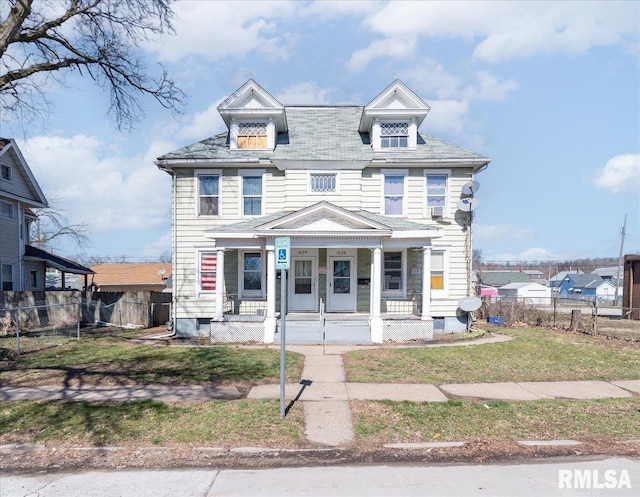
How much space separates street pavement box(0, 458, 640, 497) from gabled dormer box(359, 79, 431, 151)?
12544mm

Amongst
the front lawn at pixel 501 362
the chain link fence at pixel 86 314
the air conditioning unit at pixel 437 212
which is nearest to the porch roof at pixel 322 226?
the air conditioning unit at pixel 437 212

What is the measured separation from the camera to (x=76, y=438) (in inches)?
217

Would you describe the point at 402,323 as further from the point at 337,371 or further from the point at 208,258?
the point at 208,258

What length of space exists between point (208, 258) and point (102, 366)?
6.40 meters

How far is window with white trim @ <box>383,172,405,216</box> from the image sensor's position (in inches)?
605

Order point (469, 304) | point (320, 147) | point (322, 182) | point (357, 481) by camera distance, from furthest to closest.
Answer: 1. point (320, 147)
2. point (322, 182)
3. point (469, 304)
4. point (357, 481)

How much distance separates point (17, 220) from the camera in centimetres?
2092

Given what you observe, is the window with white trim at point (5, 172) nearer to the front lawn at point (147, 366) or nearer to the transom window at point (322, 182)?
the front lawn at point (147, 366)

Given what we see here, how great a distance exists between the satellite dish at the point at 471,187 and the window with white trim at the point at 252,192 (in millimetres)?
7516

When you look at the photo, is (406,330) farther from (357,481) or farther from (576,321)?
(357,481)

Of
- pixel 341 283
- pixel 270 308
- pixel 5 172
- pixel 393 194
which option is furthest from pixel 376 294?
pixel 5 172

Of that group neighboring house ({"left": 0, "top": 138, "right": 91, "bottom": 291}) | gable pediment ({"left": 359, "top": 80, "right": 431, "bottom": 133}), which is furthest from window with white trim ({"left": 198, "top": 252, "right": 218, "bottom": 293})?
neighboring house ({"left": 0, "top": 138, "right": 91, "bottom": 291})

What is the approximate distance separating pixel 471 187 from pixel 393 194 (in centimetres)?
278

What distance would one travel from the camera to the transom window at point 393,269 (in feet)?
51.3
